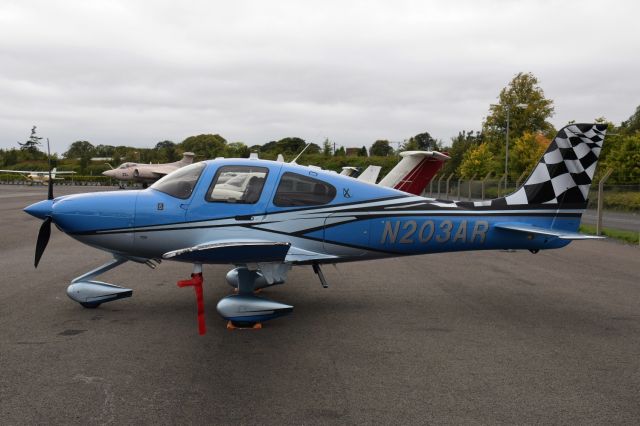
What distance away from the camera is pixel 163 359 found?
504 cm

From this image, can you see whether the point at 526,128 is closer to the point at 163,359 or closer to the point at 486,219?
the point at 486,219

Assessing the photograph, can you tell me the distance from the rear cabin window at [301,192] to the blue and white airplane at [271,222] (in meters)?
0.01

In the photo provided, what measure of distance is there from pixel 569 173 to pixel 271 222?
4.65 meters

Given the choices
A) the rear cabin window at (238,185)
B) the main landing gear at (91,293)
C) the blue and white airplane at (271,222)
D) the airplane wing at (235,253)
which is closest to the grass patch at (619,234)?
the blue and white airplane at (271,222)

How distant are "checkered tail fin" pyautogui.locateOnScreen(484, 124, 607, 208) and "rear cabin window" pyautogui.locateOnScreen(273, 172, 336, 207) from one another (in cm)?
277

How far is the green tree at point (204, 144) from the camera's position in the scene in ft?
375

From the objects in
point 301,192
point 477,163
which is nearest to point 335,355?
point 301,192

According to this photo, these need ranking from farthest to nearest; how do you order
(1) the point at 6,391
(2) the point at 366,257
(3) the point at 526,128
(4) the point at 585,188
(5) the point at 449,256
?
(3) the point at 526,128, (5) the point at 449,256, (4) the point at 585,188, (2) the point at 366,257, (1) the point at 6,391

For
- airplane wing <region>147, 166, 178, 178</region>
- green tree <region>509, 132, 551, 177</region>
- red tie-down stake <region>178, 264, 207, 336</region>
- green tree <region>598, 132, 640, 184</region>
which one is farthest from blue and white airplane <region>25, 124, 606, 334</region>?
green tree <region>509, 132, 551, 177</region>

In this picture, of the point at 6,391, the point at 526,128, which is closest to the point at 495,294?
the point at 6,391

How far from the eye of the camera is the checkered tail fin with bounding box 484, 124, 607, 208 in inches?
305

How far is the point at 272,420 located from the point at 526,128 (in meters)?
65.7

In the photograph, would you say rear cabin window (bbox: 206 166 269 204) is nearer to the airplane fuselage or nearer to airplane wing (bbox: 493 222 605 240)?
the airplane fuselage

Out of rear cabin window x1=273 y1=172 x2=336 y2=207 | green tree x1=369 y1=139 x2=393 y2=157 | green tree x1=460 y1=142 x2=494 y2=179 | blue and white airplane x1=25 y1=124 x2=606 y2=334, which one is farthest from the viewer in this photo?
green tree x1=369 y1=139 x2=393 y2=157
